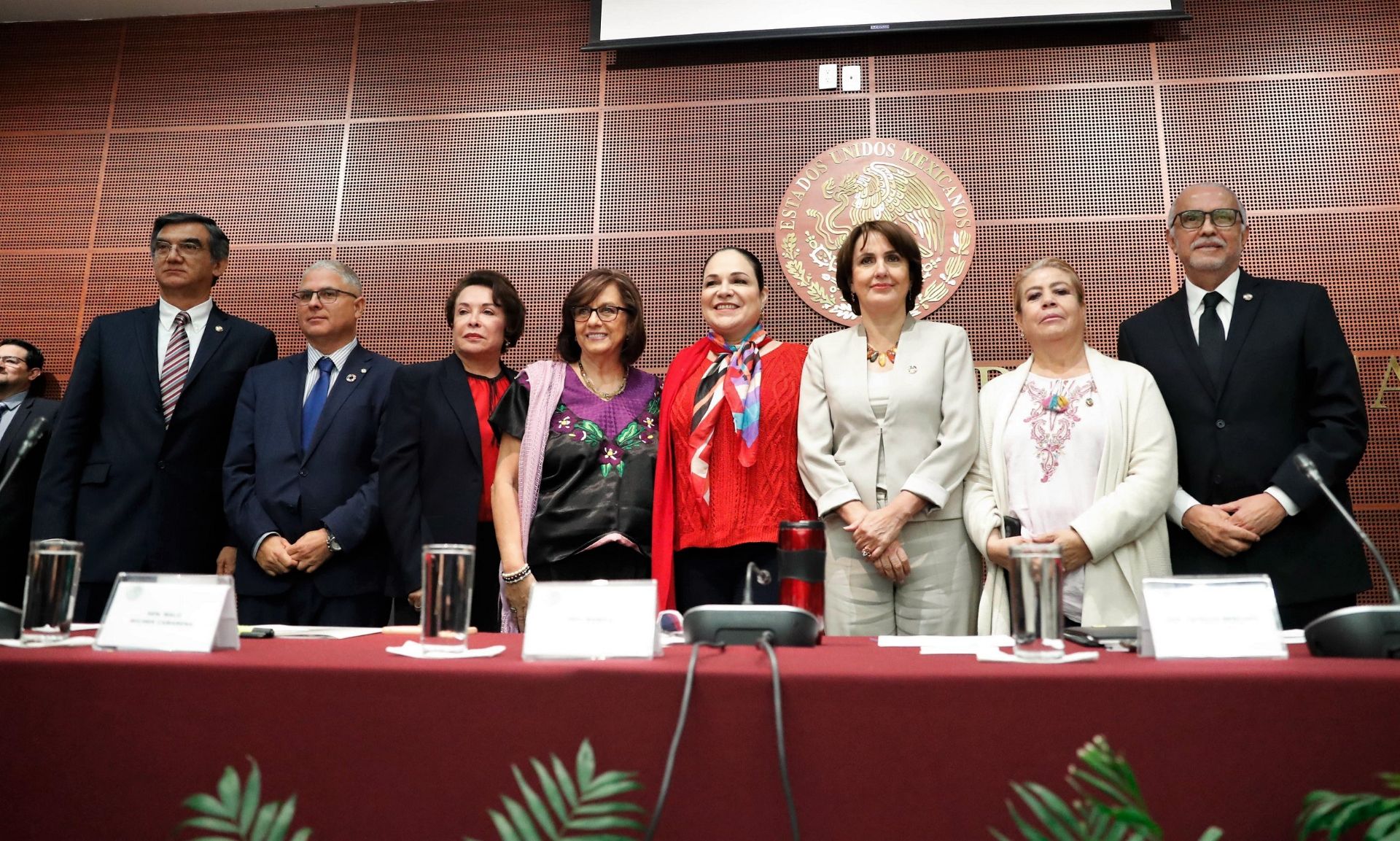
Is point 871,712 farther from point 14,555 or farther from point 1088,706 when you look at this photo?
point 14,555

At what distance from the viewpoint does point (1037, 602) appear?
1.26m

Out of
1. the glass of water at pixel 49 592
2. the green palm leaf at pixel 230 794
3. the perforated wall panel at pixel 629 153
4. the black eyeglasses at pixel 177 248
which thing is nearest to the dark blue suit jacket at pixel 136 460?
the black eyeglasses at pixel 177 248

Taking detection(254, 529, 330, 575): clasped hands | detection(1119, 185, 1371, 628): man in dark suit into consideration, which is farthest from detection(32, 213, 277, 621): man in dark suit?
detection(1119, 185, 1371, 628): man in dark suit

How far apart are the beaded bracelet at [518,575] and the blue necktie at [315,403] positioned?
101cm

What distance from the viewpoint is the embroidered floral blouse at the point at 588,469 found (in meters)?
2.69

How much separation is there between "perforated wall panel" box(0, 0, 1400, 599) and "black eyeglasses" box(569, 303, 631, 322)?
4.83 ft

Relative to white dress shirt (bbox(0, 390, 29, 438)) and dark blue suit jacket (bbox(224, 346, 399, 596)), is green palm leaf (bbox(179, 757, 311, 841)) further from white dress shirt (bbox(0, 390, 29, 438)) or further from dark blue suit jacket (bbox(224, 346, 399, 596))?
white dress shirt (bbox(0, 390, 29, 438))

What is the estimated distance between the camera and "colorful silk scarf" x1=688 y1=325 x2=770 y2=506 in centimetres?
272

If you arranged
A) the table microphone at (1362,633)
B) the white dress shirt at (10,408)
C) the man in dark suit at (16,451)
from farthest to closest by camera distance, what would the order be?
1. the white dress shirt at (10,408)
2. the man in dark suit at (16,451)
3. the table microphone at (1362,633)

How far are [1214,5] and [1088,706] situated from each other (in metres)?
4.43

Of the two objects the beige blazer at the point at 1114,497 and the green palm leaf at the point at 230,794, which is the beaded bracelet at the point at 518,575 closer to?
the beige blazer at the point at 1114,497

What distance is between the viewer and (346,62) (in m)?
4.89

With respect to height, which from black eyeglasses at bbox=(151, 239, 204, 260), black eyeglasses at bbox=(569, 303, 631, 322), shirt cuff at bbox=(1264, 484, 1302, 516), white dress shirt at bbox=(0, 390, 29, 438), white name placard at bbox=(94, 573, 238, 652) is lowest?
white name placard at bbox=(94, 573, 238, 652)

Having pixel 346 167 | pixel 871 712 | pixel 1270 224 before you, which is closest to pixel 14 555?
pixel 346 167
